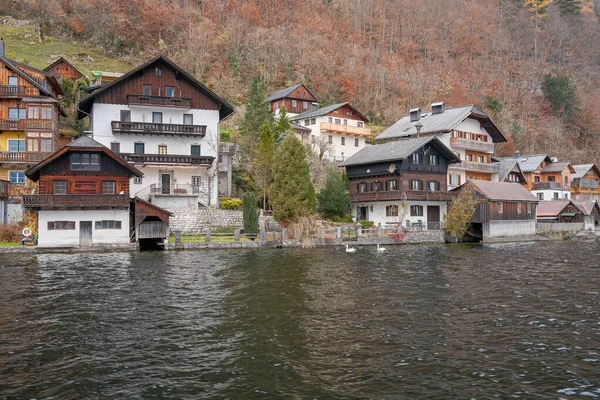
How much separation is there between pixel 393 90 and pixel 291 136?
56.7 m

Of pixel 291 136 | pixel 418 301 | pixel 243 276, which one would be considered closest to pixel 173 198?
pixel 291 136

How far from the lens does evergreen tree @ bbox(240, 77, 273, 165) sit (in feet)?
209

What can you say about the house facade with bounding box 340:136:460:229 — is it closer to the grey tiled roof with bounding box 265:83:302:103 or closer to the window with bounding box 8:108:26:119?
the grey tiled roof with bounding box 265:83:302:103

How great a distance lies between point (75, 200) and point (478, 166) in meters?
55.6

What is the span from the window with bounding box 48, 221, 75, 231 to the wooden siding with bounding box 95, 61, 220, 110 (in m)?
17.6

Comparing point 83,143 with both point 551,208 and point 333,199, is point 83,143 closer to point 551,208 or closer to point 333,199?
point 333,199

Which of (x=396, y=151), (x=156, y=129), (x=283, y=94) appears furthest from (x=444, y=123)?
(x=156, y=129)

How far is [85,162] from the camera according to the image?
4662 centimetres

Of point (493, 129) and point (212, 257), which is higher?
point (493, 129)

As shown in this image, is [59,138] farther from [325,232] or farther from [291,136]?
[325,232]

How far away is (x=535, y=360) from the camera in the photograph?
565 inches

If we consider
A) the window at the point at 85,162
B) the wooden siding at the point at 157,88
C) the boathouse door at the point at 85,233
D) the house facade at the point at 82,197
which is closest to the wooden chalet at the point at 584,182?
the wooden siding at the point at 157,88

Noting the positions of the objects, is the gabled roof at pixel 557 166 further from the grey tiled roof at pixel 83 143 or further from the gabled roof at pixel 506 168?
the grey tiled roof at pixel 83 143

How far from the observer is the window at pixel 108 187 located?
47.1 metres
